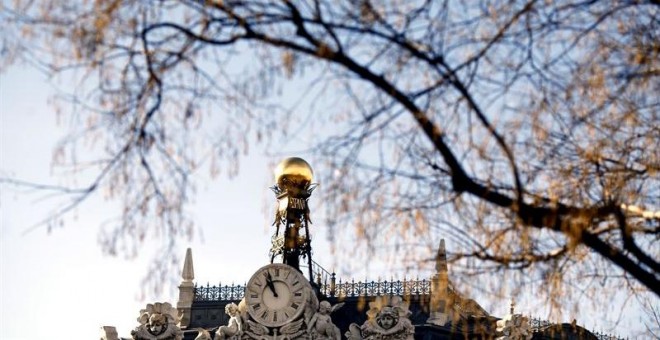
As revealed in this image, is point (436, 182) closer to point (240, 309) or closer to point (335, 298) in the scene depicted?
point (240, 309)

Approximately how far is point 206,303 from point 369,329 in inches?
313

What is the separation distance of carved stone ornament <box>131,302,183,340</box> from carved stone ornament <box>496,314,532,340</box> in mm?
9369

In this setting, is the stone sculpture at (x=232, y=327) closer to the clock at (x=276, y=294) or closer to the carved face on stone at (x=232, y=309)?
the carved face on stone at (x=232, y=309)

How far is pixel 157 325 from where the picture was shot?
42.9 metres

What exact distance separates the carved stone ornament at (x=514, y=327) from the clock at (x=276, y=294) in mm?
5398

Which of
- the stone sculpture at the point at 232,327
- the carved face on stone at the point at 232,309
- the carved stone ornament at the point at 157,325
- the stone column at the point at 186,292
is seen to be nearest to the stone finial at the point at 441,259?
the stone sculpture at the point at 232,327

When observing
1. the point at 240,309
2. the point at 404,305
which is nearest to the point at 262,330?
the point at 240,309

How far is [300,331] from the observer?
1615 inches

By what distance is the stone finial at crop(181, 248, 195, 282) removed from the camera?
47.4 m

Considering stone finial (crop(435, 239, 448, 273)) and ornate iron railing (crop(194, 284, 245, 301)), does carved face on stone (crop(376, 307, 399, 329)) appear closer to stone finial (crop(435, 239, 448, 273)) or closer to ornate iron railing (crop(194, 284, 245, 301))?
ornate iron railing (crop(194, 284, 245, 301))

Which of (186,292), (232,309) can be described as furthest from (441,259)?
(186,292)

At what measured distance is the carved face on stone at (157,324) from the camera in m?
42.9

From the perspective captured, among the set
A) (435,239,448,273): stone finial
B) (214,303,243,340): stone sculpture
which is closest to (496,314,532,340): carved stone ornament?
(214,303,243,340): stone sculpture

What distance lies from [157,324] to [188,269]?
493cm
